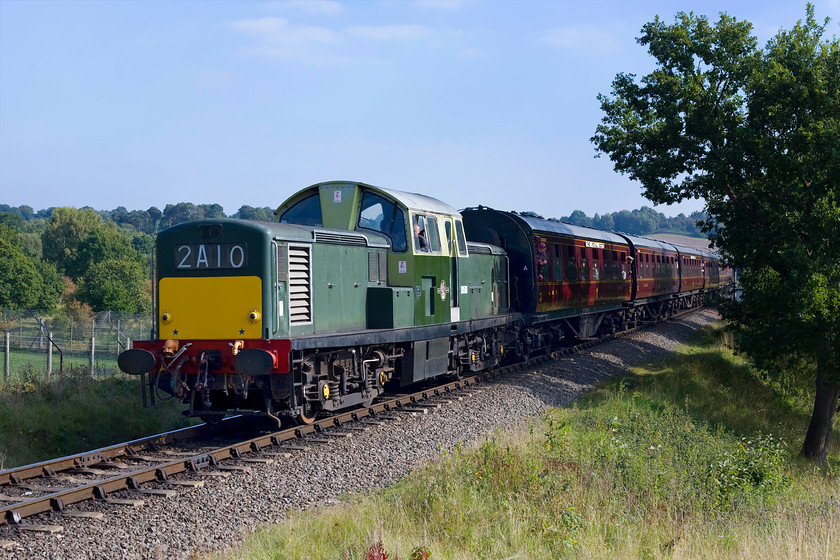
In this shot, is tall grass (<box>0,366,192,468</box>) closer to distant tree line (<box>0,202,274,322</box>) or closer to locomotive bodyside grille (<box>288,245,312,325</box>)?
locomotive bodyside grille (<box>288,245,312,325</box>)

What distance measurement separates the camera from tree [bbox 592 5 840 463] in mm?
17562

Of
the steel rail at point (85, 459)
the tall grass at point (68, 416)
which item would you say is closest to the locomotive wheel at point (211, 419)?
the steel rail at point (85, 459)

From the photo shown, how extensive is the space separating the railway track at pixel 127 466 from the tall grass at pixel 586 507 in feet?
7.09

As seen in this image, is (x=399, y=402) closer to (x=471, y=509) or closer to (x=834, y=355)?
(x=471, y=509)

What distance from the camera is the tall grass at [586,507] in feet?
23.4

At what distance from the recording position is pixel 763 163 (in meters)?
18.9

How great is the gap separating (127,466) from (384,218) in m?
6.22

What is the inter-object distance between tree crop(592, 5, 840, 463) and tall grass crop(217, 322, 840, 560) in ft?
17.1

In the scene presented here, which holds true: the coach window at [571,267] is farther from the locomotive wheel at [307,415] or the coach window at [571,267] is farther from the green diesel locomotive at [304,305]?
the locomotive wheel at [307,415]

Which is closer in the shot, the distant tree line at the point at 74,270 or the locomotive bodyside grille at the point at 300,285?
the locomotive bodyside grille at the point at 300,285

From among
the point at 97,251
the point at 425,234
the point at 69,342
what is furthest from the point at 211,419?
the point at 97,251

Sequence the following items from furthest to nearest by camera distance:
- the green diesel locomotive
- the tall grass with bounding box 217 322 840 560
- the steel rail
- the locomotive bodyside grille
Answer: the locomotive bodyside grille, the green diesel locomotive, the steel rail, the tall grass with bounding box 217 322 840 560

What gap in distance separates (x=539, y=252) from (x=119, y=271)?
63322 mm

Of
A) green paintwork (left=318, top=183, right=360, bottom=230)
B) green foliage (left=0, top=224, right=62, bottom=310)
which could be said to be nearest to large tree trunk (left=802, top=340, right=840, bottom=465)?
green paintwork (left=318, top=183, right=360, bottom=230)
